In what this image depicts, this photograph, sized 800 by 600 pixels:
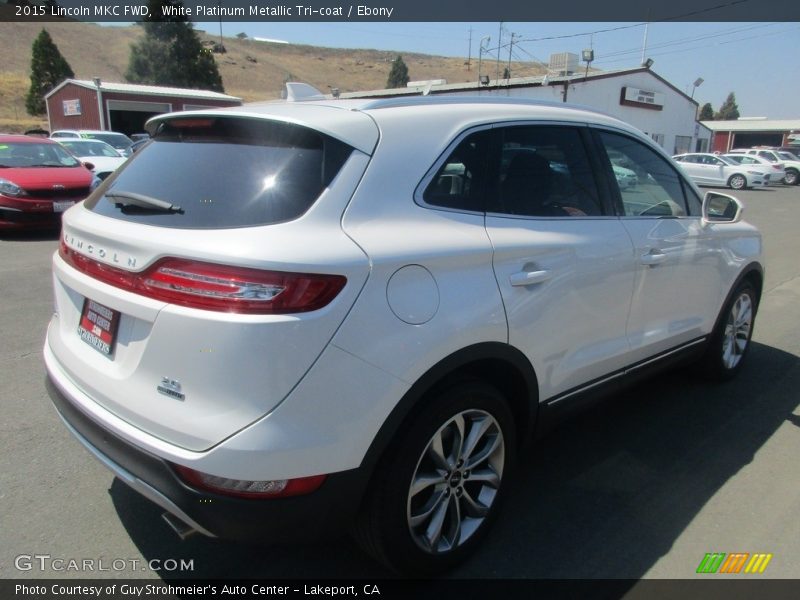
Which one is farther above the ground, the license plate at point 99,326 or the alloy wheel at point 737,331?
the license plate at point 99,326

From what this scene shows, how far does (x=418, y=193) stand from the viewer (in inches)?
87.4

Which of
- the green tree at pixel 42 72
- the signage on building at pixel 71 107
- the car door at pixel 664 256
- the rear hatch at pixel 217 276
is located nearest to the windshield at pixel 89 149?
the rear hatch at pixel 217 276

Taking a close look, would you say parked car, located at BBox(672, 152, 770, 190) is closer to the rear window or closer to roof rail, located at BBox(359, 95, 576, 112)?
roof rail, located at BBox(359, 95, 576, 112)

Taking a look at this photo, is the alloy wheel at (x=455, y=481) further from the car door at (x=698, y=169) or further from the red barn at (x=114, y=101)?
the red barn at (x=114, y=101)

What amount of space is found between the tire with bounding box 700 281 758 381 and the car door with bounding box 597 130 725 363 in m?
0.23

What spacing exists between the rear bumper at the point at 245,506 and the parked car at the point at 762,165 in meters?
32.3

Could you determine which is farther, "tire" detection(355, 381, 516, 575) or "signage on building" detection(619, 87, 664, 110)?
"signage on building" detection(619, 87, 664, 110)

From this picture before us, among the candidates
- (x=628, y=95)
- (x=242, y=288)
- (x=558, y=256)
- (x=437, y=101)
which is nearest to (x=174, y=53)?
(x=628, y=95)

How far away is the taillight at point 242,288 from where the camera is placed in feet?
5.87

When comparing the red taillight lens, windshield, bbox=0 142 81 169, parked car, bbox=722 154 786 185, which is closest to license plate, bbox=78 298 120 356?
the red taillight lens

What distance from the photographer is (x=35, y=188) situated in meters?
9.09

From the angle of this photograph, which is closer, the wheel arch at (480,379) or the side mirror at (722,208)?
the wheel arch at (480,379)

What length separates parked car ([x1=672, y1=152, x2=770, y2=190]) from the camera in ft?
91.4

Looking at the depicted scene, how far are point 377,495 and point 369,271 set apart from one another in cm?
80
